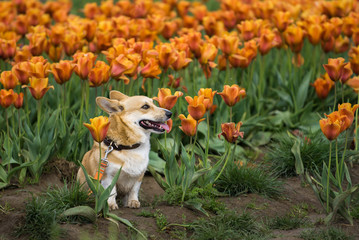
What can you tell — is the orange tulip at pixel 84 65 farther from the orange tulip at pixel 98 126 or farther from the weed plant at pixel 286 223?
the weed plant at pixel 286 223

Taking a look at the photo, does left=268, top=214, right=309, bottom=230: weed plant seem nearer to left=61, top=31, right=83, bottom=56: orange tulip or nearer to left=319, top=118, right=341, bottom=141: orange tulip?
left=319, top=118, right=341, bottom=141: orange tulip

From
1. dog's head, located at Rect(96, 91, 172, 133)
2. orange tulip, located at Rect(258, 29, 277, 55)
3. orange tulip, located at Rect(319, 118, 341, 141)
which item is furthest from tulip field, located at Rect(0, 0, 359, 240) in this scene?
orange tulip, located at Rect(258, 29, 277, 55)

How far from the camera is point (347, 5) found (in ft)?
26.8

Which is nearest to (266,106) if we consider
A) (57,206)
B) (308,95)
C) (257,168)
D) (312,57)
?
(308,95)

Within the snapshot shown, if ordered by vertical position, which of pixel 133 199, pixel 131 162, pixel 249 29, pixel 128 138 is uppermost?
pixel 249 29

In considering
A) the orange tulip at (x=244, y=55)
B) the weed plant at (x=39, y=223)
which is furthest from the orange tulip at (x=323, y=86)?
the weed plant at (x=39, y=223)

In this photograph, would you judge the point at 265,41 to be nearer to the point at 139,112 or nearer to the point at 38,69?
the point at 139,112

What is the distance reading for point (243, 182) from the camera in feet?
17.0

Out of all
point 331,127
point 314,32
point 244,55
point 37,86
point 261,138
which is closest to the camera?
point 331,127

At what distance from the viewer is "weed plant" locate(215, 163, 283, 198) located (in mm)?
5180

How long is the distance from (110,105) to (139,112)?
9.4 inches

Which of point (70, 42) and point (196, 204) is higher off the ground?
point (70, 42)

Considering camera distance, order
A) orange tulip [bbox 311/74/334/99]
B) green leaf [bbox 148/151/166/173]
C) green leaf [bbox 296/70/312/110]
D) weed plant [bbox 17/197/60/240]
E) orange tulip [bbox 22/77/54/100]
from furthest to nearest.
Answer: green leaf [bbox 296/70/312/110], orange tulip [bbox 311/74/334/99], green leaf [bbox 148/151/166/173], orange tulip [bbox 22/77/54/100], weed plant [bbox 17/197/60/240]

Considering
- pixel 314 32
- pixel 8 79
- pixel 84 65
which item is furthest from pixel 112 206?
pixel 314 32
